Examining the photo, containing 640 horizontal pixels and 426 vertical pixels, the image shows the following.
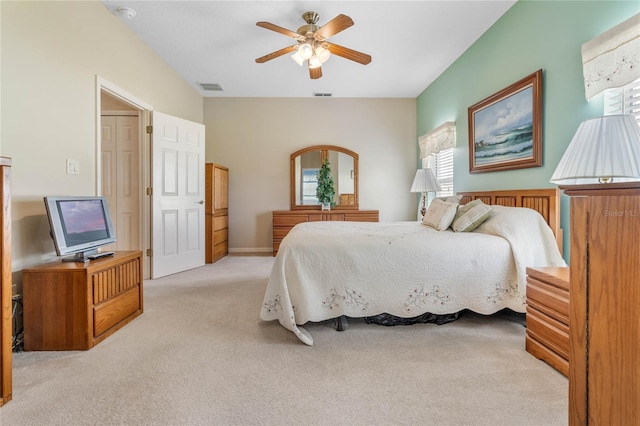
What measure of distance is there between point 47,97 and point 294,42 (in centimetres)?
245

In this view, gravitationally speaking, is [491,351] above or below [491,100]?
below

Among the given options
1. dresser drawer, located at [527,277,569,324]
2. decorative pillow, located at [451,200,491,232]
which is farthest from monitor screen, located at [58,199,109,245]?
dresser drawer, located at [527,277,569,324]

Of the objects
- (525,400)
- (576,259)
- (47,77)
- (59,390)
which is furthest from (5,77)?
(525,400)

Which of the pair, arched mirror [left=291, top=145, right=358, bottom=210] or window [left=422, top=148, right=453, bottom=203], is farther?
arched mirror [left=291, top=145, right=358, bottom=210]

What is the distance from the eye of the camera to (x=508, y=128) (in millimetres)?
2916

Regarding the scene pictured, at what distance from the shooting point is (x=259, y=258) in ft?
16.2

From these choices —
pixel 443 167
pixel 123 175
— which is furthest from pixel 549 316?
pixel 123 175

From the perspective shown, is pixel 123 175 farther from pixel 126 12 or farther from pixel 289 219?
pixel 289 219

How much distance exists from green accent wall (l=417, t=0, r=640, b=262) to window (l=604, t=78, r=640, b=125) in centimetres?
5

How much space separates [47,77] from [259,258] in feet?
11.3

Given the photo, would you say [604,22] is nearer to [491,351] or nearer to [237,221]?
[491,351]

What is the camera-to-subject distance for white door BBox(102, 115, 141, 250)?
12.2 ft

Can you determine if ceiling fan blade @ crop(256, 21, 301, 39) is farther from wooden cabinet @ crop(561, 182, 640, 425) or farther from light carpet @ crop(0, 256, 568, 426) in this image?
wooden cabinet @ crop(561, 182, 640, 425)

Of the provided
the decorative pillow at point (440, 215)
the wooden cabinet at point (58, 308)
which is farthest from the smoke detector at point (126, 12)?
the decorative pillow at point (440, 215)
